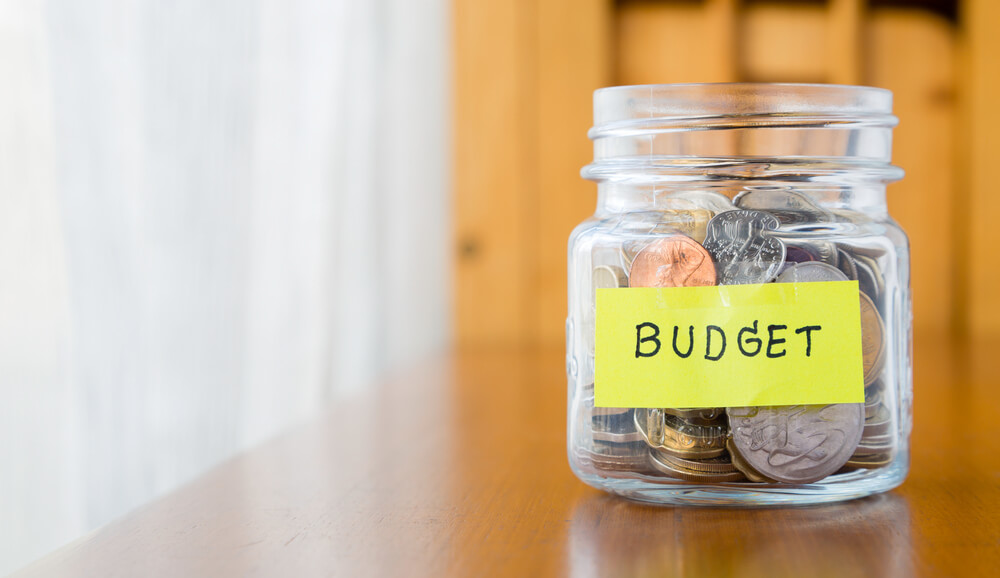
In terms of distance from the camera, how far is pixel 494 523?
0.44m

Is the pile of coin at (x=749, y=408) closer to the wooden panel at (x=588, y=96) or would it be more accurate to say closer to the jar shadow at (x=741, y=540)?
the jar shadow at (x=741, y=540)

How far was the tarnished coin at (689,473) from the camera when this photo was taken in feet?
1.40

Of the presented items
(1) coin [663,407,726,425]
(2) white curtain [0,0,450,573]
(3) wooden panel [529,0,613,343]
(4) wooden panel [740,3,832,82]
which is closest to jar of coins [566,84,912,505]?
(1) coin [663,407,726,425]

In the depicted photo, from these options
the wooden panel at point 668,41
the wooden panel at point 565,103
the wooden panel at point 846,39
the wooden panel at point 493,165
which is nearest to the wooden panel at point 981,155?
the wooden panel at point 846,39

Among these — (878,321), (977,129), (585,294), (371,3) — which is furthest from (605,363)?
(977,129)

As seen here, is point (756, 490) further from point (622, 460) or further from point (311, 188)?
point (311, 188)

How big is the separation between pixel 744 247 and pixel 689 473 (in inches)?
4.5

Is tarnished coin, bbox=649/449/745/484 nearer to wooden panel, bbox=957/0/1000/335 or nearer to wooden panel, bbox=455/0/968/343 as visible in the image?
wooden panel, bbox=455/0/968/343

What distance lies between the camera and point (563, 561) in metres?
0.38

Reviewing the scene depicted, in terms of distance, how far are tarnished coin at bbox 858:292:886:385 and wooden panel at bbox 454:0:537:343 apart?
44.4 inches

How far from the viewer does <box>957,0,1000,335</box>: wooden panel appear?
1.52 meters

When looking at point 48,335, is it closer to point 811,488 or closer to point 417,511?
point 417,511

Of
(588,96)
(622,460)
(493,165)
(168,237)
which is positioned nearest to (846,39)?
(588,96)

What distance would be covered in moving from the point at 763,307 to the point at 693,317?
34mm
